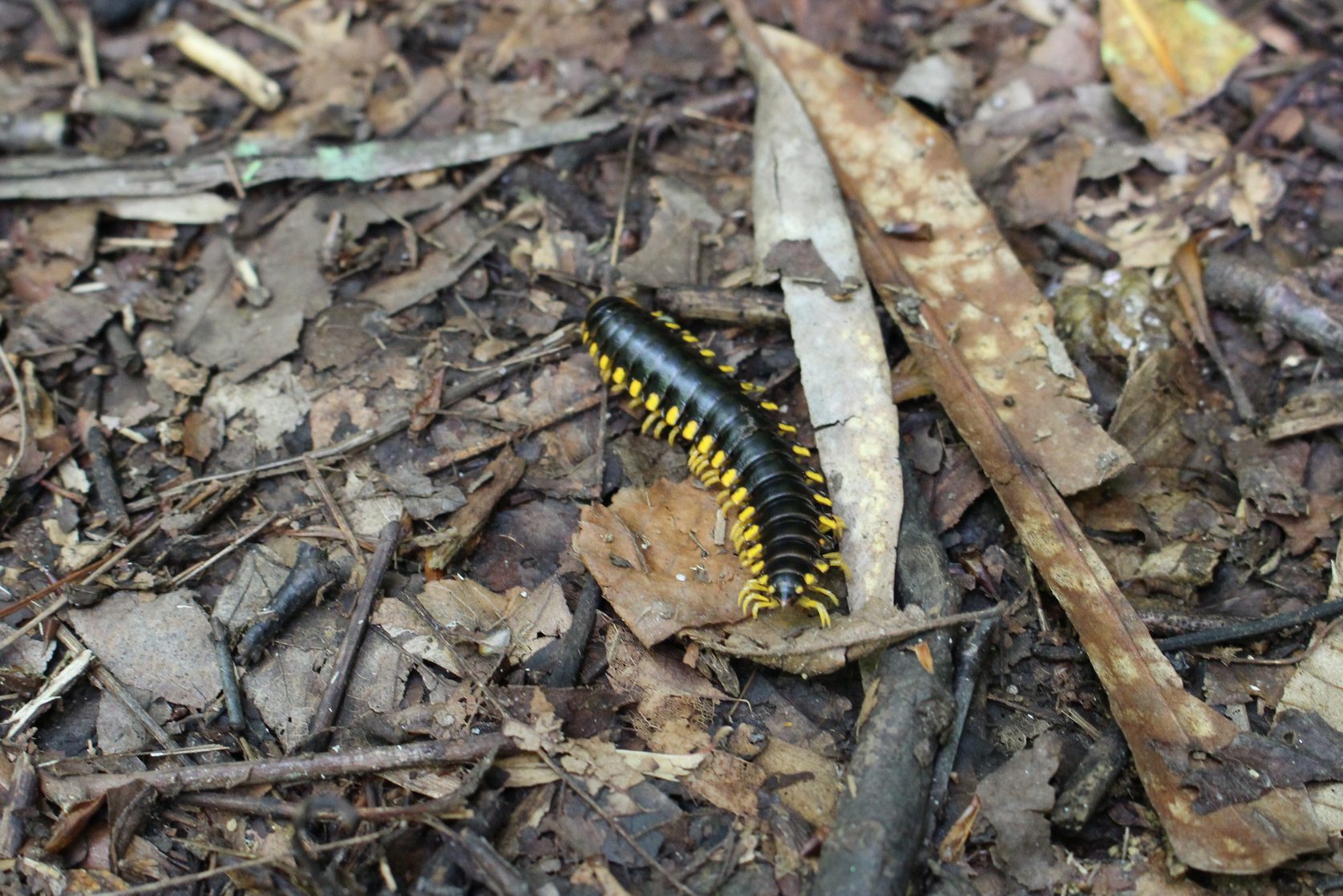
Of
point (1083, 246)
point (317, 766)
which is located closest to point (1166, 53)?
point (1083, 246)

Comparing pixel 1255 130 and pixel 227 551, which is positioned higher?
pixel 1255 130

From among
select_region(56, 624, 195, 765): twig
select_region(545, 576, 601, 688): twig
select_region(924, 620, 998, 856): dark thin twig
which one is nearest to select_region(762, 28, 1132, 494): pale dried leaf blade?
select_region(924, 620, 998, 856): dark thin twig

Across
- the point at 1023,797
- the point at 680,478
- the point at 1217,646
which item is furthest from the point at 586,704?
the point at 1217,646

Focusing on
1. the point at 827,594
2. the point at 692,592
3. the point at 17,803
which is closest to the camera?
the point at 17,803

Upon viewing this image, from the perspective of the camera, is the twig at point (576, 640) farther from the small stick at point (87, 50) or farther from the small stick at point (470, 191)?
the small stick at point (87, 50)

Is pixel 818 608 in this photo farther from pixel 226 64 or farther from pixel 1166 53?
pixel 226 64

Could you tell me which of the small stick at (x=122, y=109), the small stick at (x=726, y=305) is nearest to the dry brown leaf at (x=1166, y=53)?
the small stick at (x=726, y=305)

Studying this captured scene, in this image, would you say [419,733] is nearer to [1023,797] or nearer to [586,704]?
[586,704]
